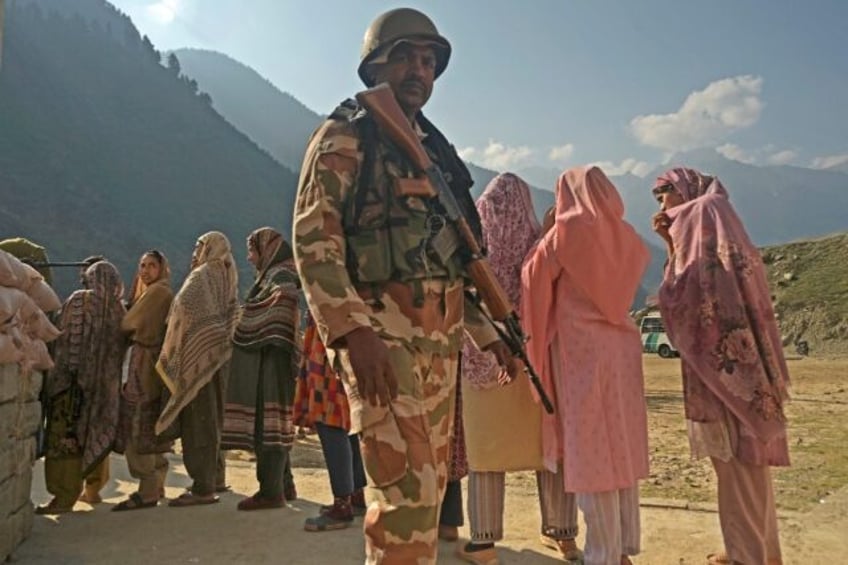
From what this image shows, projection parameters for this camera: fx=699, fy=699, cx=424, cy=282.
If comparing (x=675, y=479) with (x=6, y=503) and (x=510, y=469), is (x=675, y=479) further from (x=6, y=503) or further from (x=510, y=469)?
(x=6, y=503)

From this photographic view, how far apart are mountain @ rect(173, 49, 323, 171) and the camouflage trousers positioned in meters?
155

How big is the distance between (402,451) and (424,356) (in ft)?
0.98

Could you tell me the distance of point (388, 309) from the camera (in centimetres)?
201

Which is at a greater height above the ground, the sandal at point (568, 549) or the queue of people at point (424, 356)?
the queue of people at point (424, 356)

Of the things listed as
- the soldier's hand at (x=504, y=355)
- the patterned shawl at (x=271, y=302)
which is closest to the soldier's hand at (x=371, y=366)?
the soldier's hand at (x=504, y=355)

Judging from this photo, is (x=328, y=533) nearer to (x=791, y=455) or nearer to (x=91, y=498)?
(x=91, y=498)

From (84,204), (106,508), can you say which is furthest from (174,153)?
(106,508)

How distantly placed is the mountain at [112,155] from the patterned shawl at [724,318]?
50797 millimetres

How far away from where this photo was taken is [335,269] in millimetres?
1906

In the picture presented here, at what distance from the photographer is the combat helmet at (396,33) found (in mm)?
2182

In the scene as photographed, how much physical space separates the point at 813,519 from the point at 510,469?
7.01 feet

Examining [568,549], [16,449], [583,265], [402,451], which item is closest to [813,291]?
[568,549]

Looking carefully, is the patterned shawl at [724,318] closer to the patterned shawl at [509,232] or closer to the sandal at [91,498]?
the patterned shawl at [509,232]

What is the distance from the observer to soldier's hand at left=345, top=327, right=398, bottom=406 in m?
1.81
